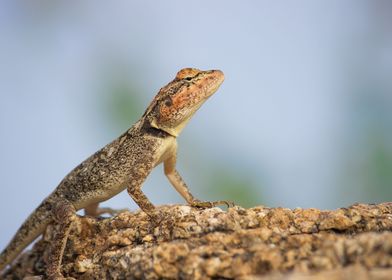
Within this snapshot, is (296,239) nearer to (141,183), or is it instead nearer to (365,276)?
(365,276)

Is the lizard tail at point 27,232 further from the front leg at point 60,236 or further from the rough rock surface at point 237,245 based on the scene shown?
the rough rock surface at point 237,245

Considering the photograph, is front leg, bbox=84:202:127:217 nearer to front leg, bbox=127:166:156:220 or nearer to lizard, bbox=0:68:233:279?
lizard, bbox=0:68:233:279

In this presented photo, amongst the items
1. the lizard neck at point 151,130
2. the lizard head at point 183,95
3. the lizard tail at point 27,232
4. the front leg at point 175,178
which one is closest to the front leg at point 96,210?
the lizard tail at point 27,232

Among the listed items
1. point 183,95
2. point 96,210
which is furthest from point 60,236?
point 183,95

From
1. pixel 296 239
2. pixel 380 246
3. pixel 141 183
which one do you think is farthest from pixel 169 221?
pixel 380 246

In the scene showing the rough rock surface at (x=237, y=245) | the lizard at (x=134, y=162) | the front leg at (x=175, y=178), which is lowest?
the rough rock surface at (x=237, y=245)

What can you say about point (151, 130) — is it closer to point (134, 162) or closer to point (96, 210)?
point (134, 162)

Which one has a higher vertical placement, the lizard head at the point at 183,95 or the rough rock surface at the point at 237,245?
the lizard head at the point at 183,95

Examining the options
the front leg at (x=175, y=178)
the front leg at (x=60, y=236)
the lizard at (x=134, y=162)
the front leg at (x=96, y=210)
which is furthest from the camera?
the front leg at (x=96, y=210)
